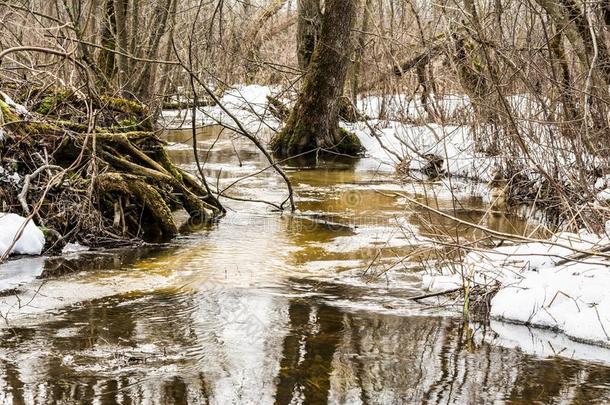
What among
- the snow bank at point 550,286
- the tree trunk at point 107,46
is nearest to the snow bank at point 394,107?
the tree trunk at point 107,46

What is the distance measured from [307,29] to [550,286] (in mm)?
15306

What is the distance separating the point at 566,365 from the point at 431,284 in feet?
6.19

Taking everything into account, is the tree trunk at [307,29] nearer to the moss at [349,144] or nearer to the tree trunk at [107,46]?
the moss at [349,144]

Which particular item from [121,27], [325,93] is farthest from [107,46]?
[325,93]

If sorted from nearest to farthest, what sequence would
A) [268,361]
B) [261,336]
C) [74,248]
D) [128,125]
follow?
[268,361] < [261,336] < [74,248] < [128,125]

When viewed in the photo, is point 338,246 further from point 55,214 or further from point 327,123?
point 327,123

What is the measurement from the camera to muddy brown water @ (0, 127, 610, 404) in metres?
4.78

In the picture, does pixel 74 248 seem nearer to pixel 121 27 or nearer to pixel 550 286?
pixel 550 286

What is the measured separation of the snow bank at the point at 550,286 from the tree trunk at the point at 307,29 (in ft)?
45.9

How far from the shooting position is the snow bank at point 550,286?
5855mm

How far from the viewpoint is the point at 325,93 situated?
17641 millimetres

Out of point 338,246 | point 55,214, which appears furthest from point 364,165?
point 55,214

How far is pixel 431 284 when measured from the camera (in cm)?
706

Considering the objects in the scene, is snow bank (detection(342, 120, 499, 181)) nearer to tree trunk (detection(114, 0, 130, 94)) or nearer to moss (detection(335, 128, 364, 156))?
moss (detection(335, 128, 364, 156))
